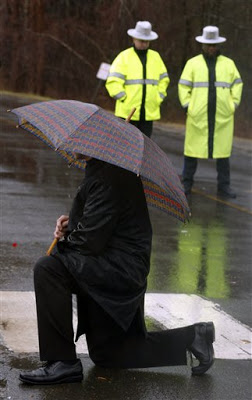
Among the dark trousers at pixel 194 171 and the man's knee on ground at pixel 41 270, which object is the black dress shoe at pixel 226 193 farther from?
the man's knee on ground at pixel 41 270

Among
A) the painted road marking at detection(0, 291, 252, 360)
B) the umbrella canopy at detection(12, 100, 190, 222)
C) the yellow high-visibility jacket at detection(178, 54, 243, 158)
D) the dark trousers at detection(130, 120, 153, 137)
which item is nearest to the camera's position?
the umbrella canopy at detection(12, 100, 190, 222)

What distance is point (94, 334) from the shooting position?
519cm

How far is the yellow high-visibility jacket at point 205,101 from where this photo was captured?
1186 cm

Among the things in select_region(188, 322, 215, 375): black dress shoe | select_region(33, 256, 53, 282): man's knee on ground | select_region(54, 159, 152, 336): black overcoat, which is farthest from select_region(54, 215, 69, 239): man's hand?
select_region(188, 322, 215, 375): black dress shoe

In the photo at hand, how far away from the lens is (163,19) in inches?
908

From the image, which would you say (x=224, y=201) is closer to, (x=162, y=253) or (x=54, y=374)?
(x=162, y=253)

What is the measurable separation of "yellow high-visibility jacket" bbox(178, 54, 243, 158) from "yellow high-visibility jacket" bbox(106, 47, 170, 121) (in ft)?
1.75

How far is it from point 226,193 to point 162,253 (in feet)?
12.4

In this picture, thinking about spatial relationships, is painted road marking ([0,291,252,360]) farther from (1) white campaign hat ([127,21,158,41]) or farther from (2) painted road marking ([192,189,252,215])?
(1) white campaign hat ([127,21,158,41])

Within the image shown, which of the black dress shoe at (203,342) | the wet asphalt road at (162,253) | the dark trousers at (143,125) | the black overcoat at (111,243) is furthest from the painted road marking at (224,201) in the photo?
the black overcoat at (111,243)

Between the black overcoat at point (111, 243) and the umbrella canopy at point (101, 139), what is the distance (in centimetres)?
15

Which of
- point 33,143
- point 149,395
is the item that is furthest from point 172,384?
point 33,143

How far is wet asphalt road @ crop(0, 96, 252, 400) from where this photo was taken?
5137mm

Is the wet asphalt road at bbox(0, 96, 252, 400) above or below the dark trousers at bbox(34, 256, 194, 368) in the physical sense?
below
